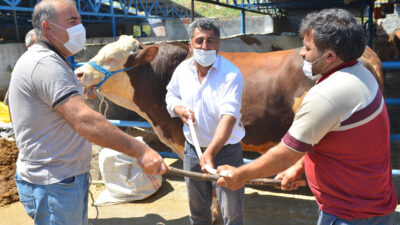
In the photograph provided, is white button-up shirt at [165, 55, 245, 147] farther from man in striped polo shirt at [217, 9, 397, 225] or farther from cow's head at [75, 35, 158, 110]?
cow's head at [75, 35, 158, 110]

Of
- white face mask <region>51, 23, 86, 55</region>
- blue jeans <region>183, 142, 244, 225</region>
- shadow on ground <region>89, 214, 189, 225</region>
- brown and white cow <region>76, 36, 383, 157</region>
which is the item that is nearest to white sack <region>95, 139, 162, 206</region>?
shadow on ground <region>89, 214, 189, 225</region>

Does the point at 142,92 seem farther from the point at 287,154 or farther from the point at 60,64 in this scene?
the point at 287,154

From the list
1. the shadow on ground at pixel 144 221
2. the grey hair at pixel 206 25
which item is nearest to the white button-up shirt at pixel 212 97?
the grey hair at pixel 206 25

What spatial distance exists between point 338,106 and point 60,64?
139 cm

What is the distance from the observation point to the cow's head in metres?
3.87

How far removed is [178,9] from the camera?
2605 centimetres

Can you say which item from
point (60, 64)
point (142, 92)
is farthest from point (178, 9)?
point (60, 64)

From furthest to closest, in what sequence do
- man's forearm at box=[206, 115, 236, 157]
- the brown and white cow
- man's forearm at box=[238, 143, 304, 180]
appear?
the brown and white cow → man's forearm at box=[206, 115, 236, 157] → man's forearm at box=[238, 143, 304, 180]

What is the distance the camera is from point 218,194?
8.86 ft

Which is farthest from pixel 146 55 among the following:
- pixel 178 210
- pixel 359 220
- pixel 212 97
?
pixel 359 220

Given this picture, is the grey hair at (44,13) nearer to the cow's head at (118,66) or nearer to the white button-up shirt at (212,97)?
the white button-up shirt at (212,97)

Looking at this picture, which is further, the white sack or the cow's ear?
the white sack

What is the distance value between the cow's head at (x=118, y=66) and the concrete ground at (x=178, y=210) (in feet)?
3.88

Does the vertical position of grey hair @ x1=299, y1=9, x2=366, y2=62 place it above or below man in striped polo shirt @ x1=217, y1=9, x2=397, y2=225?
above
